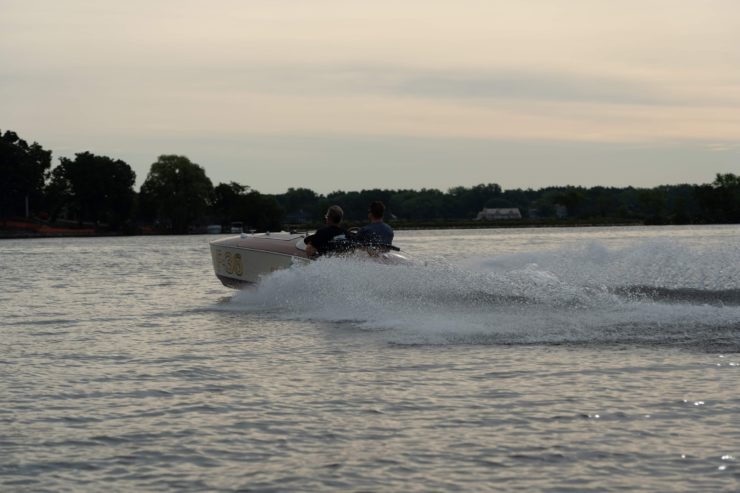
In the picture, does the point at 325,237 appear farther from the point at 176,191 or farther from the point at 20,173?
the point at 20,173

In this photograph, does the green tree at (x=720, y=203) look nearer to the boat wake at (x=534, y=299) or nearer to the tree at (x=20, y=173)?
the tree at (x=20, y=173)

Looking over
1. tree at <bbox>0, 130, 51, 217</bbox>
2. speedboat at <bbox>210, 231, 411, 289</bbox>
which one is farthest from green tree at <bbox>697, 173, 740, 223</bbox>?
speedboat at <bbox>210, 231, 411, 289</bbox>

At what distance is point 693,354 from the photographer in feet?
32.7

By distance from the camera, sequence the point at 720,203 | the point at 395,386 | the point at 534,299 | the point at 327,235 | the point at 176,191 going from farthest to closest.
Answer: the point at 720,203, the point at 176,191, the point at 327,235, the point at 534,299, the point at 395,386

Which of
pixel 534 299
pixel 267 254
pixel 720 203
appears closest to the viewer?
pixel 534 299

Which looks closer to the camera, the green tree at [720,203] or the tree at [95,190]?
the tree at [95,190]

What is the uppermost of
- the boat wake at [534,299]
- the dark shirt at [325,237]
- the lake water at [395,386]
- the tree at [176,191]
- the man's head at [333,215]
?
the tree at [176,191]

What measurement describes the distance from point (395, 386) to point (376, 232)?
7.44 metres

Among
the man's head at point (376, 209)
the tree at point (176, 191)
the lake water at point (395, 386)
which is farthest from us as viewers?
the tree at point (176, 191)

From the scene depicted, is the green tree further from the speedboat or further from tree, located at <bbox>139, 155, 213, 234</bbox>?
the speedboat

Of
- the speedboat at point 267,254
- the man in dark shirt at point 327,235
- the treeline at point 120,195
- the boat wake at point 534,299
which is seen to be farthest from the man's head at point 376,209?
the treeline at point 120,195

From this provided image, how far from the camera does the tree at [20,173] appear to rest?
427 feet

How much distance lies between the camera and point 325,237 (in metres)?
16.4

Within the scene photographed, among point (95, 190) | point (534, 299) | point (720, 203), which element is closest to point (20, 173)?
point (95, 190)
